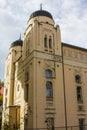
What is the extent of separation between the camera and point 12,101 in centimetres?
3528

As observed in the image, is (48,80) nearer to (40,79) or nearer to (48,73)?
(48,73)

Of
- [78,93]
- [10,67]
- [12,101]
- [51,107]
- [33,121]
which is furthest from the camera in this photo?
[10,67]

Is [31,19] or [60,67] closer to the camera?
[60,67]

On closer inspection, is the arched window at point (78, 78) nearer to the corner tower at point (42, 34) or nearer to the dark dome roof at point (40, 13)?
the corner tower at point (42, 34)

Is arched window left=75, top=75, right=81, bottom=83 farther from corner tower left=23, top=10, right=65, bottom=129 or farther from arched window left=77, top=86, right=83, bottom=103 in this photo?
corner tower left=23, top=10, right=65, bottom=129

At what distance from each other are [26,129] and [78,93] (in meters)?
8.87

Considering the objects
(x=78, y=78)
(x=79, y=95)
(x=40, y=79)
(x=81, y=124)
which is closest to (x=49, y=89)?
(x=40, y=79)

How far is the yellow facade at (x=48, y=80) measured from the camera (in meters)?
26.3

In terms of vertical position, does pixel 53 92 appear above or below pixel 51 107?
above

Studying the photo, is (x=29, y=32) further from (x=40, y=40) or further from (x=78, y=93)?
(x=78, y=93)

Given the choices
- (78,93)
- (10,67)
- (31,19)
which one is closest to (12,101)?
(10,67)

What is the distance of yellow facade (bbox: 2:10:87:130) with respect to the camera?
26281 mm

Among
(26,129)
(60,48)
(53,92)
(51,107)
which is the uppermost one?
(60,48)

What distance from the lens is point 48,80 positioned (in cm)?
2780
